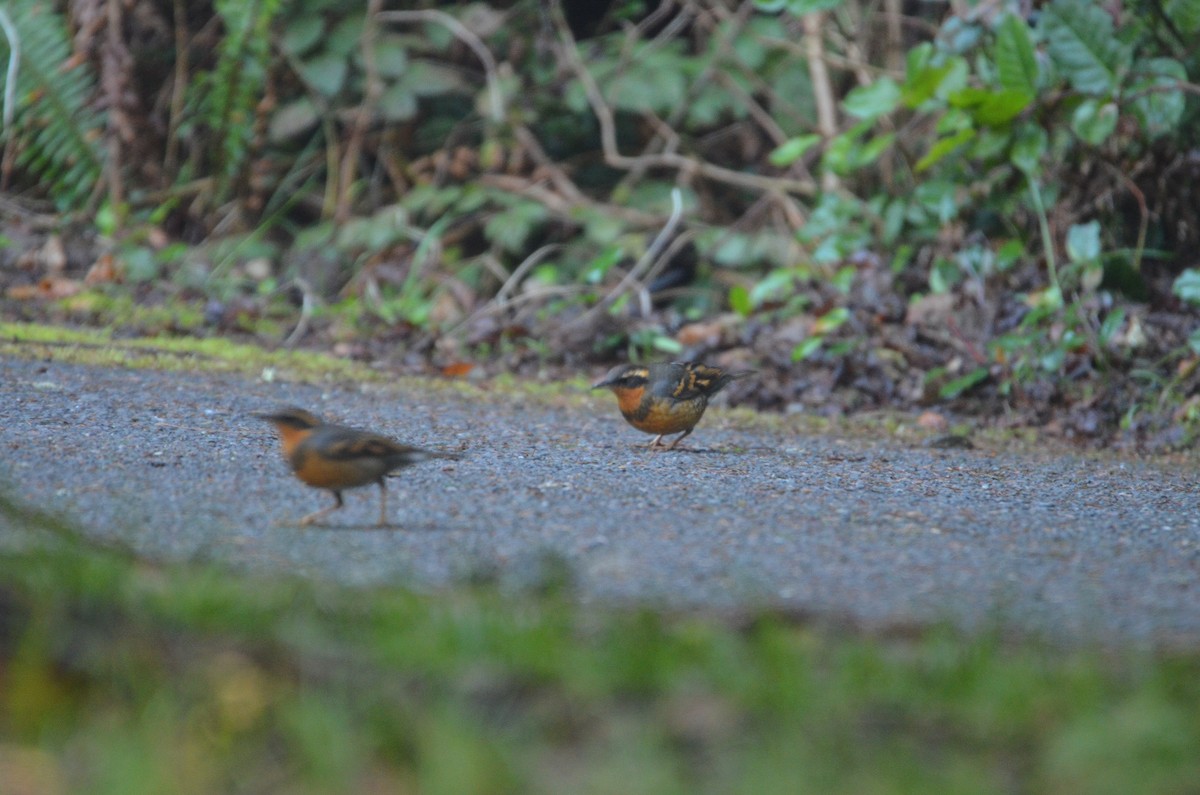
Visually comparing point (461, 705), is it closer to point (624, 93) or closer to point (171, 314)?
point (171, 314)

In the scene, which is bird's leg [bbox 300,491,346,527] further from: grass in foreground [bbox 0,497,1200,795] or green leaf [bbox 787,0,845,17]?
green leaf [bbox 787,0,845,17]

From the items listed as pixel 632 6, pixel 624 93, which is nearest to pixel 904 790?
pixel 624 93

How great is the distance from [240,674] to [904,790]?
4.44ft

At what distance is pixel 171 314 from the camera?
33.4 ft

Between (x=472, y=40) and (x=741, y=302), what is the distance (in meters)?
3.80

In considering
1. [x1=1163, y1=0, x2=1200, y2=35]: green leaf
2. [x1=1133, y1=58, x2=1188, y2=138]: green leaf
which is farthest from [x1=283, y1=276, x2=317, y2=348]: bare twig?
[x1=1163, y1=0, x2=1200, y2=35]: green leaf

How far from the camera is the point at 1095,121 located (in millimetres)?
8266

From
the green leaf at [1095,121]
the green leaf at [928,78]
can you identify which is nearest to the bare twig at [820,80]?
the green leaf at [928,78]

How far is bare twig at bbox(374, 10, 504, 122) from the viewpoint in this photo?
463 inches

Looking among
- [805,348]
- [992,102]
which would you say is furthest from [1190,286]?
[805,348]

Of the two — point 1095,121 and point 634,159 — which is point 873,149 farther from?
point 634,159

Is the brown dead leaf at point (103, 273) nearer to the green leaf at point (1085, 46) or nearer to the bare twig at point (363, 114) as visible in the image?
the bare twig at point (363, 114)

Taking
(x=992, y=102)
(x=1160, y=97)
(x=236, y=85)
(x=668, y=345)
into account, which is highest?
(x=1160, y=97)

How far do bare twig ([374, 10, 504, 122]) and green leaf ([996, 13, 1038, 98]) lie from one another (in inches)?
180
